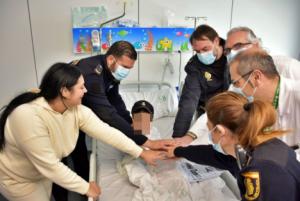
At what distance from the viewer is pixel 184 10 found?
3514 millimetres

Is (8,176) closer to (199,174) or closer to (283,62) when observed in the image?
(199,174)

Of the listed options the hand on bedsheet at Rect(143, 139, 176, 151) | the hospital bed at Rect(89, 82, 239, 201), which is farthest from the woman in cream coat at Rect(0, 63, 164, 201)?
the hand on bedsheet at Rect(143, 139, 176, 151)

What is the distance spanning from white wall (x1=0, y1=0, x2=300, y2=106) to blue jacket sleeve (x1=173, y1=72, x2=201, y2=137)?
1.34m

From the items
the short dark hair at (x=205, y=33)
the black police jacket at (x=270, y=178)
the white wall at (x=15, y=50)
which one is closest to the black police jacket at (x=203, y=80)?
the short dark hair at (x=205, y=33)

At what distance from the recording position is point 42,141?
5.00 feet

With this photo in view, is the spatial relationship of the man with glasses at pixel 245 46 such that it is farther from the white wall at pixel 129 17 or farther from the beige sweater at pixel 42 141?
the white wall at pixel 129 17

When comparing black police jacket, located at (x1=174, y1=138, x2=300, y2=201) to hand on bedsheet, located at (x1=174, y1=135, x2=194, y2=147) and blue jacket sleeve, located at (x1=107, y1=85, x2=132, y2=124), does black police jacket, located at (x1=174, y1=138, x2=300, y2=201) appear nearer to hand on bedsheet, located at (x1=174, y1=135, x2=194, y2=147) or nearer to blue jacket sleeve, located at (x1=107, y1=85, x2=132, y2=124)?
hand on bedsheet, located at (x1=174, y1=135, x2=194, y2=147)

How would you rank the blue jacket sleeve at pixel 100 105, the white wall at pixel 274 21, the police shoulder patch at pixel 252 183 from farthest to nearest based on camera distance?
the white wall at pixel 274 21
the blue jacket sleeve at pixel 100 105
the police shoulder patch at pixel 252 183

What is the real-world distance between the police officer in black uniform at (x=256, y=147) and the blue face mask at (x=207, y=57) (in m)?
A: 1.12

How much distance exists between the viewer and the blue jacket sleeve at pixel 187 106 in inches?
89.6

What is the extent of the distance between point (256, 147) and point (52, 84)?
3.54 ft

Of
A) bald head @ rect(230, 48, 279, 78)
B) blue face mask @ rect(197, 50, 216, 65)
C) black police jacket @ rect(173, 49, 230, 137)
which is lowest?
black police jacket @ rect(173, 49, 230, 137)

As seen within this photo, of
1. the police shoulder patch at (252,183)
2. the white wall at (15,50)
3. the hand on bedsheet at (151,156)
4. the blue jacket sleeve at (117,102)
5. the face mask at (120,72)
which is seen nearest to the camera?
the police shoulder patch at (252,183)

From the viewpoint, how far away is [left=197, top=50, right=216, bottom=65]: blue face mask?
2338 mm
